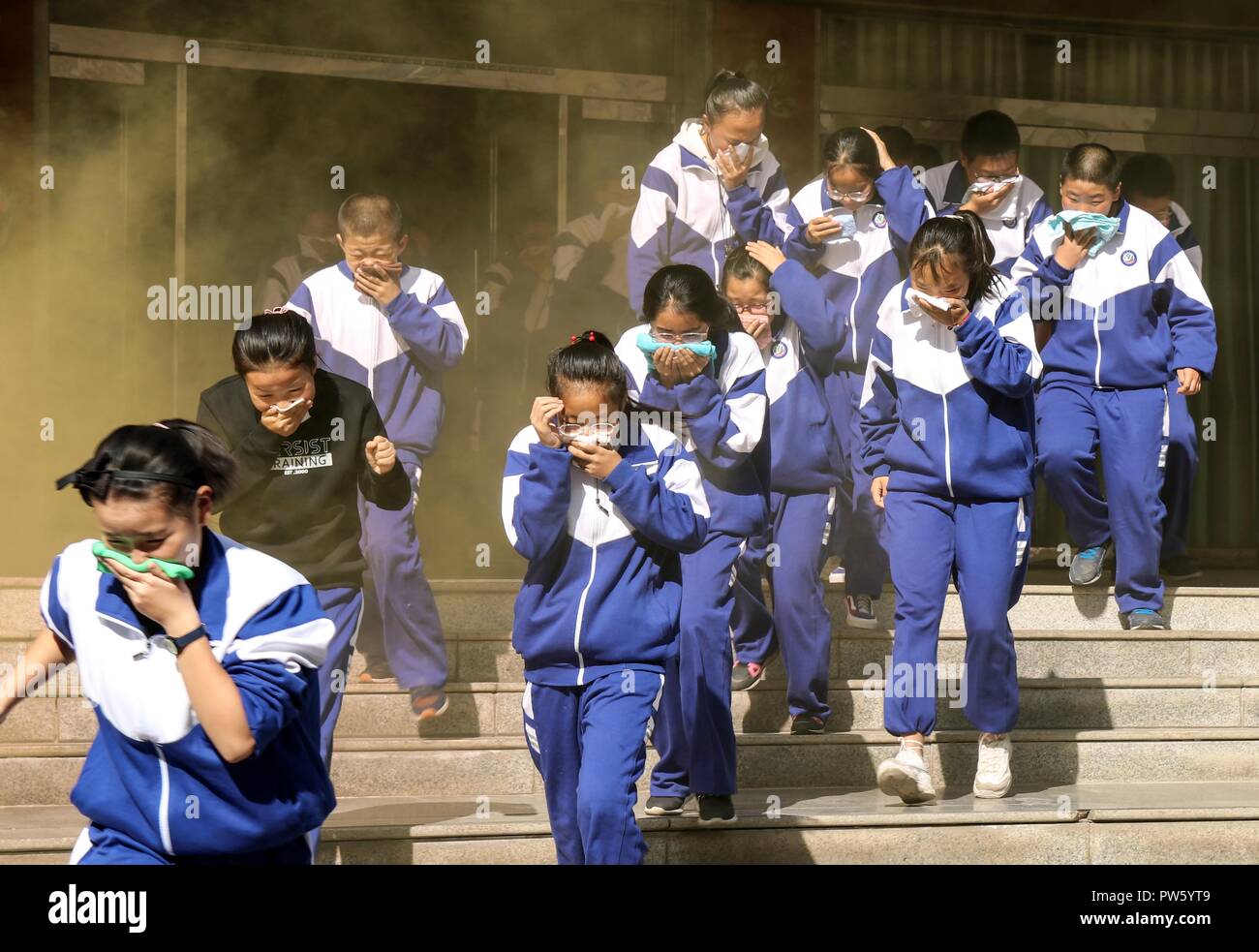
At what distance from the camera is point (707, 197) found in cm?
677

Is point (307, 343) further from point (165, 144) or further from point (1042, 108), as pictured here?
point (1042, 108)

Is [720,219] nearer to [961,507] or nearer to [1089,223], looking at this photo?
[1089,223]

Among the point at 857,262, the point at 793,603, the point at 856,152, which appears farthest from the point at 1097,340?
the point at 793,603

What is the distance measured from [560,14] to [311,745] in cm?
662

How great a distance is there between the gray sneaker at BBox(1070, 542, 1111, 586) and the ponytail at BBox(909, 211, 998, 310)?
72.9 inches

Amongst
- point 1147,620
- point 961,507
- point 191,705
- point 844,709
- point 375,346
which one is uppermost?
point 375,346

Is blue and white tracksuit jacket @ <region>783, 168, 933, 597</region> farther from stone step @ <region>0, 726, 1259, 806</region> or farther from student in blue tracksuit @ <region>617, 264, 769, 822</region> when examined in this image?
student in blue tracksuit @ <region>617, 264, 769, 822</region>

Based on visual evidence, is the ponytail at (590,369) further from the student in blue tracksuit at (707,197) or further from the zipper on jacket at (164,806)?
the student in blue tracksuit at (707,197)

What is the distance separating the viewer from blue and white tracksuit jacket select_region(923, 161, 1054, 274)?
7125mm

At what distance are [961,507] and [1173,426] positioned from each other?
75.4 inches

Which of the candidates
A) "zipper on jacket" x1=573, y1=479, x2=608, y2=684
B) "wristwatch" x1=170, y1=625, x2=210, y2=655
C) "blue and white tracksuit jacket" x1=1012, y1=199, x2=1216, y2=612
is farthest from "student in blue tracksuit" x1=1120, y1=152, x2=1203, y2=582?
"wristwatch" x1=170, y1=625, x2=210, y2=655

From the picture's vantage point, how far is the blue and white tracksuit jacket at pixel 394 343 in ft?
20.3
